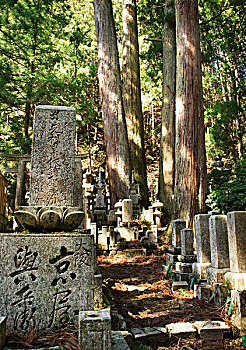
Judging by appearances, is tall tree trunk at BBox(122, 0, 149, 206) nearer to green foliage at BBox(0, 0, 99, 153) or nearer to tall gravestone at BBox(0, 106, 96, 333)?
green foliage at BBox(0, 0, 99, 153)

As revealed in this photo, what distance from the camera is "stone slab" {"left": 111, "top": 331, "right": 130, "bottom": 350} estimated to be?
2518 millimetres

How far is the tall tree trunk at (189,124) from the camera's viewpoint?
7707mm

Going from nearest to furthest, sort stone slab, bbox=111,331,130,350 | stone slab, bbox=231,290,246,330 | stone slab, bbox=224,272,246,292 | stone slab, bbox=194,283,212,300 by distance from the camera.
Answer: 1. stone slab, bbox=111,331,130,350
2. stone slab, bbox=231,290,246,330
3. stone slab, bbox=224,272,246,292
4. stone slab, bbox=194,283,212,300

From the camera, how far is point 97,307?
134 inches

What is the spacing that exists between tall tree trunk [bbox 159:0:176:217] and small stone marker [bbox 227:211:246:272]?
7278mm

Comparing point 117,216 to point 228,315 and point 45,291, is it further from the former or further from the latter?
point 45,291

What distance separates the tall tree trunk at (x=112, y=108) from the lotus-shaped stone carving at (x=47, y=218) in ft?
25.2

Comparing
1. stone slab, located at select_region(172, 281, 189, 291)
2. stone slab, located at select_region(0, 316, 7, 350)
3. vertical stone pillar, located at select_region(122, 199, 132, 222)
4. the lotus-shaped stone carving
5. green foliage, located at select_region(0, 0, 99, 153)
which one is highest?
green foliage, located at select_region(0, 0, 99, 153)

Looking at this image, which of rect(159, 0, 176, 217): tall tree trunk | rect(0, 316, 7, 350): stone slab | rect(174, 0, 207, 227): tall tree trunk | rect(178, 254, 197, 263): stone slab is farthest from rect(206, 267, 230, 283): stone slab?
rect(159, 0, 176, 217): tall tree trunk

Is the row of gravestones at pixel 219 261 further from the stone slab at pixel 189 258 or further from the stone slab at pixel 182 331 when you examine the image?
the stone slab at pixel 182 331

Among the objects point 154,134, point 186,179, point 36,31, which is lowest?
point 186,179

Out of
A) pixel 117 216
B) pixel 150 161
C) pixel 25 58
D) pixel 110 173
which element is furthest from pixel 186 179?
pixel 150 161

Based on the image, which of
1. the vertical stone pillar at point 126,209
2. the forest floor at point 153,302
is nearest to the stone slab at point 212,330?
the forest floor at point 153,302

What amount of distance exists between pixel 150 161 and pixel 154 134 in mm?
1678
